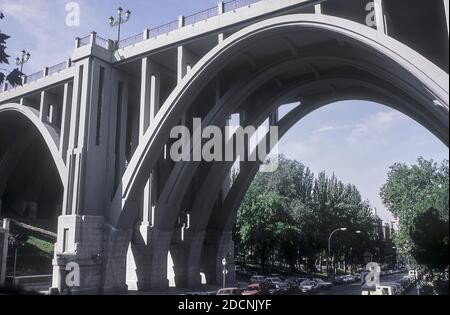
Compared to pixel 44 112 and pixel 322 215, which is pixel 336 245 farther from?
pixel 44 112

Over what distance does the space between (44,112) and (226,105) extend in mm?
15531

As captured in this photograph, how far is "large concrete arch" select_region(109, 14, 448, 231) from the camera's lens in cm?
1816

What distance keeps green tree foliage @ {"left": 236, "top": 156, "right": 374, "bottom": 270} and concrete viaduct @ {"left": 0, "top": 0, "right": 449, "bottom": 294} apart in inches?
154

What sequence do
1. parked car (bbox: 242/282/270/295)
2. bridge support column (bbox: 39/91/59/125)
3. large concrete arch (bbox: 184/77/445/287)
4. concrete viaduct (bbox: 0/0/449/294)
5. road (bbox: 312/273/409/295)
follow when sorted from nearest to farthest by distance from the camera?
1. concrete viaduct (bbox: 0/0/449/294)
2. parked car (bbox: 242/282/270/295)
3. road (bbox: 312/273/409/295)
4. large concrete arch (bbox: 184/77/445/287)
5. bridge support column (bbox: 39/91/59/125)

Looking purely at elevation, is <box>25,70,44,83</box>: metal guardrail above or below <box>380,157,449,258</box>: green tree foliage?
above

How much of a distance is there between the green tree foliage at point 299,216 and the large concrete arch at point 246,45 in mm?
13340

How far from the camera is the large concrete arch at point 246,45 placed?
18.2 m

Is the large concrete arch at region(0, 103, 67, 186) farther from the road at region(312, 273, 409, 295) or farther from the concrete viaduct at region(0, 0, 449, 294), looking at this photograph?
the road at region(312, 273, 409, 295)

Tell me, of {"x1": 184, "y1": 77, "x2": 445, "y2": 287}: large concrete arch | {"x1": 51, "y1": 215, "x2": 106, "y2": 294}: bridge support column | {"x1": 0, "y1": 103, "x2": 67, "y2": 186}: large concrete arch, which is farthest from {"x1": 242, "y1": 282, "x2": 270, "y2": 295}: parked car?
{"x1": 0, "y1": 103, "x2": 67, "y2": 186}: large concrete arch

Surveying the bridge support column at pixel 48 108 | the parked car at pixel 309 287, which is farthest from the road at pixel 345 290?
the bridge support column at pixel 48 108

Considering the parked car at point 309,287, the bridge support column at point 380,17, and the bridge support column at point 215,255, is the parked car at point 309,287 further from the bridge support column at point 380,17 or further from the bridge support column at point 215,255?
the bridge support column at point 380,17
